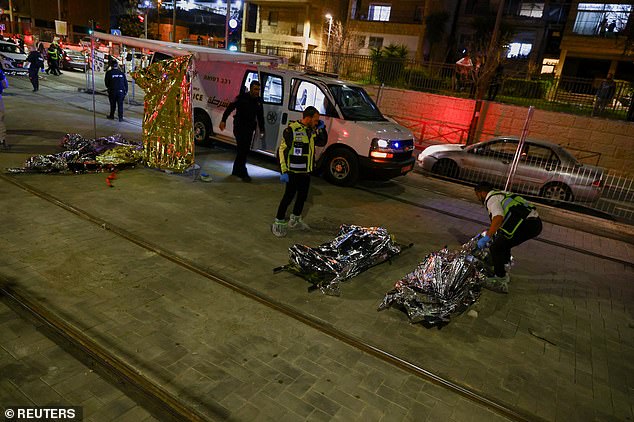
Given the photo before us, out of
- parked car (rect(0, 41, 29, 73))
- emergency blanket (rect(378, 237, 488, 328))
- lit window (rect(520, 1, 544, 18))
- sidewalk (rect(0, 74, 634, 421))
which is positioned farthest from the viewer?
lit window (rect(520, 1, 544, 18))

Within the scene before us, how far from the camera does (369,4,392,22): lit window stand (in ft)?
97.1

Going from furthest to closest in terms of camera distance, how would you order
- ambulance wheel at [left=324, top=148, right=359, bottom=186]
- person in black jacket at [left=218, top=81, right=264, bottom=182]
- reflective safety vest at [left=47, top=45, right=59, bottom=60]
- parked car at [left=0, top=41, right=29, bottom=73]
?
reflective safety vest at [left=47, top=45, right=59, bottom=60] < parked car at [left=0, top=41, right=29, bottom=73] < ambulance wheel at [left=324, top=148, right=359, bottom=186] < person in black jacket at [left=218, top=81, right=264, bottom=182]

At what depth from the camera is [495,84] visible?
620 inches

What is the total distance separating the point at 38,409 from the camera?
9.34 feet

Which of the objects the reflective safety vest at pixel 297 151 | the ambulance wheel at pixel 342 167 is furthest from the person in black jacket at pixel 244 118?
the reflective safety vest at pixel 297 151

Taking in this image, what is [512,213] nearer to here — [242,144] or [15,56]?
[242,144]

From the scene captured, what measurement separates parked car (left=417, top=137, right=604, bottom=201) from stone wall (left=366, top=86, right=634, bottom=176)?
254 cm

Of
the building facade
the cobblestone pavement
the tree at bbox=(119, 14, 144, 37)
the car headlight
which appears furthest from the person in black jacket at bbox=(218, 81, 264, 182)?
the building facade

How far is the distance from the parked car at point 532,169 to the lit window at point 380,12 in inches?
861

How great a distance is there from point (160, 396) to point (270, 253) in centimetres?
272

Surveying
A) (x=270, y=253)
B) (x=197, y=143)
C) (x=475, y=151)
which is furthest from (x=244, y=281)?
(x=475, y=151)

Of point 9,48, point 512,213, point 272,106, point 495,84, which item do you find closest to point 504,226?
point 512,213

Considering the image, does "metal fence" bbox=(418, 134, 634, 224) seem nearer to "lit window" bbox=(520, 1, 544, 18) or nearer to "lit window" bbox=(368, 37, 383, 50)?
"lit window" bbox=(368, 37, 383, 50)

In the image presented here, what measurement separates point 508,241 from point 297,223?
299cm
